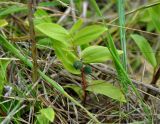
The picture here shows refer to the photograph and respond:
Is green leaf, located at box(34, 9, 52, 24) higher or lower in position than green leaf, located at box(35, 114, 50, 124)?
higher

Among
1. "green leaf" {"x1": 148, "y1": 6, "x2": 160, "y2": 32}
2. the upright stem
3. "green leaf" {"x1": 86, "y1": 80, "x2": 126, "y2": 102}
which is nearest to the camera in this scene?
the upright stem

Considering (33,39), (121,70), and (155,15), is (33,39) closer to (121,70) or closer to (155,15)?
(121,70)

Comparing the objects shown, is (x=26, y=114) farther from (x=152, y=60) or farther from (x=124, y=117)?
(x=152, y=60)

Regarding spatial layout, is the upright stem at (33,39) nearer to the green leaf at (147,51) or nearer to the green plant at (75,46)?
the green plant at (75,46)

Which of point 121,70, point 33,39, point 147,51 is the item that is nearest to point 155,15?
point 147,51

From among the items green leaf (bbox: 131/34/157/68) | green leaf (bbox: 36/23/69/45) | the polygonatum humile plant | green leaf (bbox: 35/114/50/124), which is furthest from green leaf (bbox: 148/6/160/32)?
green leaf (bbox: 35/114/50/124)

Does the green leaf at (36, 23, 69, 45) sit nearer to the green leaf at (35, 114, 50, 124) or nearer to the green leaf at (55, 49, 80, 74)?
the green leaf at (55, 49, 80, 74)
